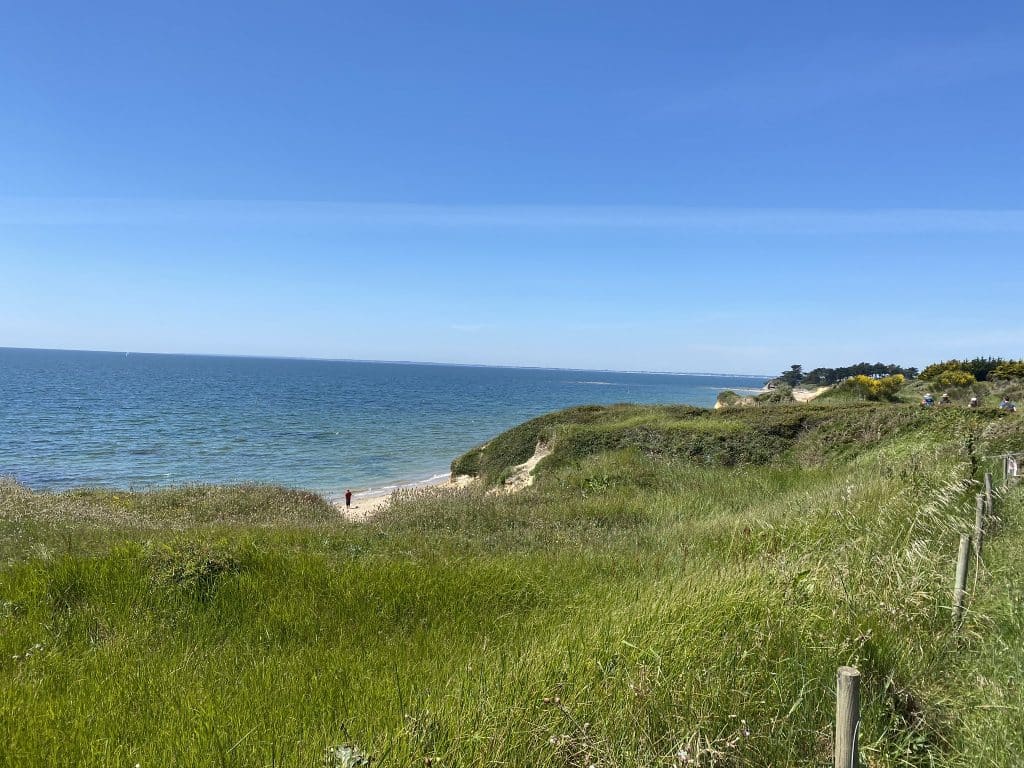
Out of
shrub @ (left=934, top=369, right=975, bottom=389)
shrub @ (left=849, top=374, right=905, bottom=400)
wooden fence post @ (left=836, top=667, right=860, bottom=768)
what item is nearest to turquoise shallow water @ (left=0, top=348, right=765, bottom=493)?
shrub @ (left=849, top=374, right=905, bottom=400)

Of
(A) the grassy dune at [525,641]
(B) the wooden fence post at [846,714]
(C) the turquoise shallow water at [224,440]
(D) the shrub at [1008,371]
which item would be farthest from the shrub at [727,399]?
(B) the wooden fence post at [846,714]

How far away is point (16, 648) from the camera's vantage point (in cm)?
521

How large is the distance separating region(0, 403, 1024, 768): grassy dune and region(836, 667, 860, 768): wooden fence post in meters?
0.67

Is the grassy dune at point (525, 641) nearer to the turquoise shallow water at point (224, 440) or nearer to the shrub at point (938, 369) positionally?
the turquoise shallow water at point (224, 440)

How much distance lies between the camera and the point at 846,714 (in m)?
2.78

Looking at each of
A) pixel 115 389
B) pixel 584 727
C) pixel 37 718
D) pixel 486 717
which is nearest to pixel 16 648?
pixel 37 718

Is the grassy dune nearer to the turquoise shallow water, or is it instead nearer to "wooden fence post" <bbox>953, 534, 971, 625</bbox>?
"wooden fence post" <bbox>953, 534, 971, 625</bbox>

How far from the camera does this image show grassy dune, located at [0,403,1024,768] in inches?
139

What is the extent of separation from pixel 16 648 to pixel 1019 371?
45547 millimetres

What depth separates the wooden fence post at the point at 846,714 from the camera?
2736 mm

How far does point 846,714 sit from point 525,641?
8.66 ft

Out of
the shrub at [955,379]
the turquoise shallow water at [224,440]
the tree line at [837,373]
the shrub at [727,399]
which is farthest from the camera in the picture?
the tree line at [837,373]

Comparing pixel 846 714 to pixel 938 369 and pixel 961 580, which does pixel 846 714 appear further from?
pixel 938 369

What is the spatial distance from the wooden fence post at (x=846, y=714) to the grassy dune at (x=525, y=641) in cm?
67
